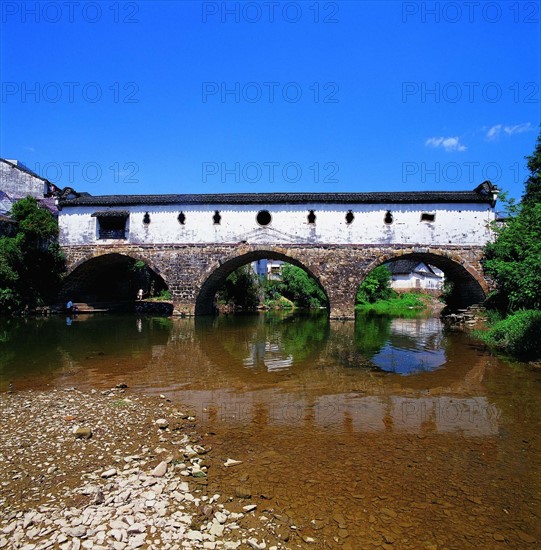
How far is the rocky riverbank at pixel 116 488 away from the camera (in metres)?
2.64

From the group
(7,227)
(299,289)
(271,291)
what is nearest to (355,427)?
(7,227)

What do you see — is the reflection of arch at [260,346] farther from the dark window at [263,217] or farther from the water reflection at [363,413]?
the dark window at [263,217]

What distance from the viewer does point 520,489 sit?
135 inches

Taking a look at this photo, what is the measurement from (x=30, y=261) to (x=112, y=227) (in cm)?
429

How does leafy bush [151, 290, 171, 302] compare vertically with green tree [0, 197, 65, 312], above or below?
below

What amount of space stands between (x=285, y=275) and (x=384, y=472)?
26.7m

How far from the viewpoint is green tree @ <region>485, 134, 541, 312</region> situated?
917 cm

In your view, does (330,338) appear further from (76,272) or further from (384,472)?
(76,272)

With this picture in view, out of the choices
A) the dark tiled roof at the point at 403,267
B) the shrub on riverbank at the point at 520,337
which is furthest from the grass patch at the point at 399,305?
the shrub on riverbank at the point at 520,337

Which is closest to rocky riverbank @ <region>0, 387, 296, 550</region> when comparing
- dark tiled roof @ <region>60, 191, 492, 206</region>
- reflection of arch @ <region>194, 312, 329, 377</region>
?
reflection of arch @ <region>194, 312, 329, 377</region>

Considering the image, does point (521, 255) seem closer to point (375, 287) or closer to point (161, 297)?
point (375, 287)

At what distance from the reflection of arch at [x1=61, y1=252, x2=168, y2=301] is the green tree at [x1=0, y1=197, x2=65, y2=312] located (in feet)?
2.56

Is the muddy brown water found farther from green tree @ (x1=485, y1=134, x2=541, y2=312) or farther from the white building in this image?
A: the white building

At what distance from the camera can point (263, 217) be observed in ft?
62.3
